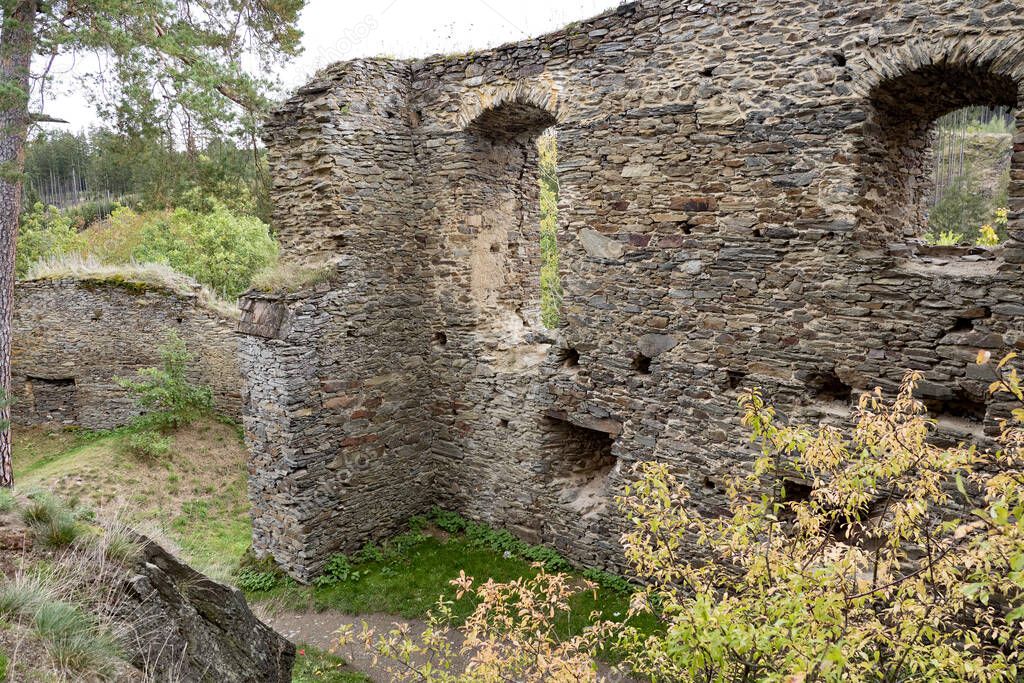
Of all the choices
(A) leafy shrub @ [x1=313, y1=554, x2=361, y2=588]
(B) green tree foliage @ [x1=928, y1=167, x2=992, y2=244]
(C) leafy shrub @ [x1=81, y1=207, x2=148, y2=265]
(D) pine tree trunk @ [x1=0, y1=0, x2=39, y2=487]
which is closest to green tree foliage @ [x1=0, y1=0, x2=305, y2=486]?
(D) pine tree trunk @ [x1=0, y1=0, x2=39, y2=487]

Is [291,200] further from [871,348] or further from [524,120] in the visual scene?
[871,348]

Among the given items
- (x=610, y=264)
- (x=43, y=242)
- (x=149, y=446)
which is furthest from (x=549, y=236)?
(x=43, y=242)

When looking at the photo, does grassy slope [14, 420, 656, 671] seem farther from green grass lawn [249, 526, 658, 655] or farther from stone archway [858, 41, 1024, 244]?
stone archway [858, 41, 1024, 244]

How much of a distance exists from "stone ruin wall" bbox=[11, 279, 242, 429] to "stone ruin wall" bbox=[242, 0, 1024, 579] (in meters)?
5.49

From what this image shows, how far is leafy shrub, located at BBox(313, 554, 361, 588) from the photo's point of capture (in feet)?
28.6

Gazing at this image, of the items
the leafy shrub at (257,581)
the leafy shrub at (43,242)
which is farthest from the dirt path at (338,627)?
the leafy shrub at (43,242)

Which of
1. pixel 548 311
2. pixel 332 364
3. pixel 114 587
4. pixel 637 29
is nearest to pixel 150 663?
pixel 114 587

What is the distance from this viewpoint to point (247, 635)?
16.3 feet

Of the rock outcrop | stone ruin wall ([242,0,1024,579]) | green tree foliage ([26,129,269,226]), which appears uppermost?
green tree foliage ([26,129,269,226])

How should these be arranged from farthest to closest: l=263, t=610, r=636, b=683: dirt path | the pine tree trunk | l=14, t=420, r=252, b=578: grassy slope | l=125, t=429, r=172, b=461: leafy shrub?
l=125, t=429, r=172, b=461: leafy shrub, l=14, t=420, r=252, b=578: grassy slope, the pine tree trunk, l=263, t=610, r=636, b=683: dirt path

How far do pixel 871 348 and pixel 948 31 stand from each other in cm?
254

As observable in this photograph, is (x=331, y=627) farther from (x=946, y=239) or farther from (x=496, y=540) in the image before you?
(x=946, y=239)

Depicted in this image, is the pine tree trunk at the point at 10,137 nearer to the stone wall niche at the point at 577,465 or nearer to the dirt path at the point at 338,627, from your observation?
the dirt path at the point at 338,627

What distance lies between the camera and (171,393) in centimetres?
1341
